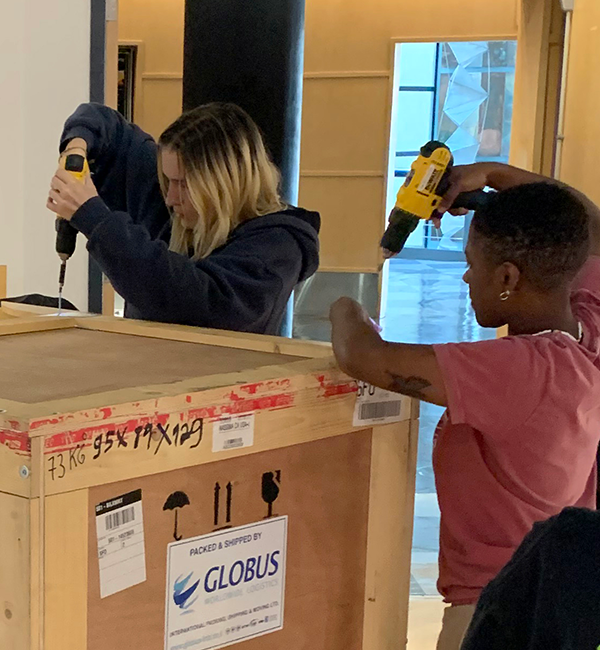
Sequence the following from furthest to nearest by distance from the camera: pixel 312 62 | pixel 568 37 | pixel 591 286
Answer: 1. pixel 312 62
2. pixel 568 37
3. pixel 591 286

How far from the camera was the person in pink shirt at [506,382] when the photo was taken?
1.18m

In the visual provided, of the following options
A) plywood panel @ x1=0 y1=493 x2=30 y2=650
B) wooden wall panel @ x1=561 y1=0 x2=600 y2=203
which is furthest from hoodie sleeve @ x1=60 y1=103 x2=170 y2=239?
wooden wall panel @ x1=561 y1=0 x2=600 y2=203

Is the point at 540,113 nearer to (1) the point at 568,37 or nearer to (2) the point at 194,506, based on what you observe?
(1) the point at 568,37

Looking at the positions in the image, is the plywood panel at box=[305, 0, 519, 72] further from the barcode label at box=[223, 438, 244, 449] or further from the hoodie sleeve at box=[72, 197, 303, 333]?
the barcode label at box=[223, 438, 244, 449]

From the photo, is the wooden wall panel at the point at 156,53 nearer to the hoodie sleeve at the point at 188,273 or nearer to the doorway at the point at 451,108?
the doorway at the point at 451,108

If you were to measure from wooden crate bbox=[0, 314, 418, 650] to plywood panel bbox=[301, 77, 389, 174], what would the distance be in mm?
5893

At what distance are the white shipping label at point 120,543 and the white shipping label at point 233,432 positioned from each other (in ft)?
0.37

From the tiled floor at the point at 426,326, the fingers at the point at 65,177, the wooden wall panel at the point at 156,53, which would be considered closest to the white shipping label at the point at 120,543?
the fingers at the point at 65,177

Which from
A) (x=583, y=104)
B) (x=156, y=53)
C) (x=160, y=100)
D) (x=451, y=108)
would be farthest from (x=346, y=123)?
(x=451, y=108)

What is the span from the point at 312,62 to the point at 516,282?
242 inches

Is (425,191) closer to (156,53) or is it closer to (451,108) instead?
(156,53)

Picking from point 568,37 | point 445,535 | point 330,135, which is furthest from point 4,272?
point 330,135

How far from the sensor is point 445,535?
4.43 ft

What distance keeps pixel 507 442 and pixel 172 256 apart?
653 millimetres
